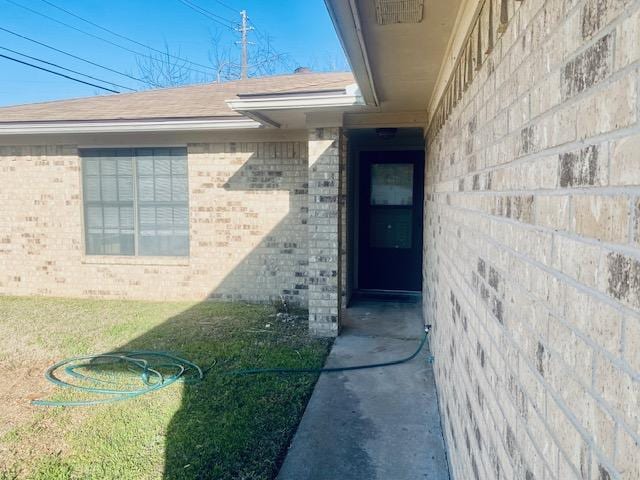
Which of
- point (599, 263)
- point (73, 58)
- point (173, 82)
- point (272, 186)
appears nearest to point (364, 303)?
point (272, 186)

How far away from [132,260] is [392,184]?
4668 millimetres

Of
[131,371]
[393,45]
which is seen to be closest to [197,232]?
[131,371]

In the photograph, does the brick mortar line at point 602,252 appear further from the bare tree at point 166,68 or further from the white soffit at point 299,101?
the bare tree at point 166,68

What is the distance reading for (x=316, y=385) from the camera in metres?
4.72

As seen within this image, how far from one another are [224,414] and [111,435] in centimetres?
87

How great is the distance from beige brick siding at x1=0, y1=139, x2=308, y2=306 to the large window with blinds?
190 millimetres

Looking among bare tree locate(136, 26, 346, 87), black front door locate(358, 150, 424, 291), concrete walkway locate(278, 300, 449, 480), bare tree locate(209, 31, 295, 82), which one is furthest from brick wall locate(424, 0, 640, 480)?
bare tree locate(209, 31, 295, 82)

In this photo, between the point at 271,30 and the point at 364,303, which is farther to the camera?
the point at 271,30

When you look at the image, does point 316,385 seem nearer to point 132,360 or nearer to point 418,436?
point 418,436

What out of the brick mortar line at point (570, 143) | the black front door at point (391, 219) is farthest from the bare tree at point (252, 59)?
the brick mortar line at point (570, 143)

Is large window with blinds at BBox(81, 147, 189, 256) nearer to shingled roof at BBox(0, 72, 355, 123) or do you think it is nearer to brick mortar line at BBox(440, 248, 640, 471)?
shingled roof at BBox(0, 72, 355, 123)

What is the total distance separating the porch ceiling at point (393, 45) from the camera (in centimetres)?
279

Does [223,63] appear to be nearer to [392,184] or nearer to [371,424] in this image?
[392,184]

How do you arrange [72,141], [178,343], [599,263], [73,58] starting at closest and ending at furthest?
[599,263], [178,343], [72,141], [73,58]
